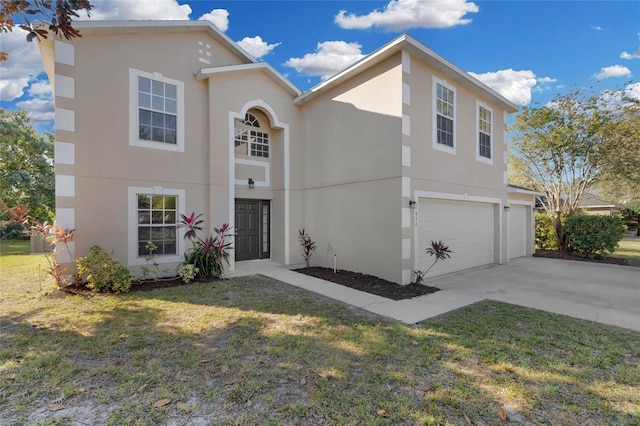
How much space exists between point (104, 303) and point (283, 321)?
12.4 feet

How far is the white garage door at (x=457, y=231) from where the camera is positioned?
27.5ft

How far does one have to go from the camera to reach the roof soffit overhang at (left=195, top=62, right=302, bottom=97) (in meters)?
8.62

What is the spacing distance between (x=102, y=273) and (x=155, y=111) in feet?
14.3

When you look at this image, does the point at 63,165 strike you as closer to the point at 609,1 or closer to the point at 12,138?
the point at 609,1

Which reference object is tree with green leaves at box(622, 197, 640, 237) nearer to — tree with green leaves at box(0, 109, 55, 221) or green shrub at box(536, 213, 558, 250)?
green shrub at box(536, 213, 558, 250)

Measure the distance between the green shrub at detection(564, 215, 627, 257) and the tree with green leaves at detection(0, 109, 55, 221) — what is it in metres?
28.7

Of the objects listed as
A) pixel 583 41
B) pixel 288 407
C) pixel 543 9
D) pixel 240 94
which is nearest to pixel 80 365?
pixel 288 407

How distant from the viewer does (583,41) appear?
1077 cm

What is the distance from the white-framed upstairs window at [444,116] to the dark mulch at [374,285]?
4021 millimetres

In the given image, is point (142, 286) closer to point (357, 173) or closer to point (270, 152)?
point (270, 152)

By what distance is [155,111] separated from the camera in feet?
26.7

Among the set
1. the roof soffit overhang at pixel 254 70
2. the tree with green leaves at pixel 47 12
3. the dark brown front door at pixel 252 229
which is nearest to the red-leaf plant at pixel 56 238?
the tree with green leaves at pixel 47 12

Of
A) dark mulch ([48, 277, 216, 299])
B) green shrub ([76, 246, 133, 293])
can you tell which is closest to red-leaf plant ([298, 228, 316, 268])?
dark mulch ([48, 277, 216, 299])

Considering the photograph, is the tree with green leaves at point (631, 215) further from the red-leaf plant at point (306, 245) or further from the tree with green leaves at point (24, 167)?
the tree with green leaves at point (24, 167)
